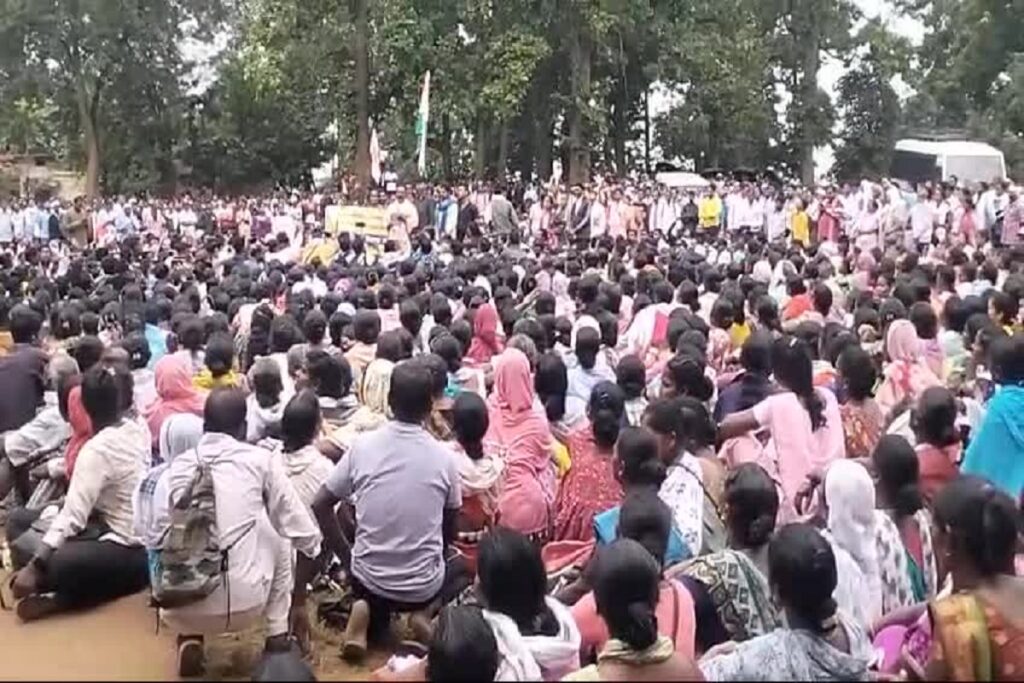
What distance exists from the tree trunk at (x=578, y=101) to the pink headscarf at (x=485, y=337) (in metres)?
19.9

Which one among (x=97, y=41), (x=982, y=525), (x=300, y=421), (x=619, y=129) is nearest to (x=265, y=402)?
(x=300, y=421)

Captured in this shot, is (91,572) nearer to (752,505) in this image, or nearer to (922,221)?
(752,505)

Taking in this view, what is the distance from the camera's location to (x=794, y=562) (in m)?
3.08

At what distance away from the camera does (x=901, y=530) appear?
4180 millimetres

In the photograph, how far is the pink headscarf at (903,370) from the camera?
6.26 metres

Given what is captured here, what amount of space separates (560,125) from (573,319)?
2228 centimetres

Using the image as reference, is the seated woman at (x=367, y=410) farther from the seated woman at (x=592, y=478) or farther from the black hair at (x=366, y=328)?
the seated woman at (x=592, y=478)

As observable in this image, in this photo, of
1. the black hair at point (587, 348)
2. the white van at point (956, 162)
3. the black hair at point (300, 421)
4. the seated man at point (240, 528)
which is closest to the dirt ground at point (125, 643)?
the seated man at point (240, 528)

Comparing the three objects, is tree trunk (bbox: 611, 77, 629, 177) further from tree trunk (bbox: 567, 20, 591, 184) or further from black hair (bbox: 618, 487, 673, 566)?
black hair (bbox: 618, 487, 673, 566)

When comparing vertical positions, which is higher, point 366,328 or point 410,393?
point 410,393

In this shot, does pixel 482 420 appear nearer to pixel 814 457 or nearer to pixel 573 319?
pixel 814 457

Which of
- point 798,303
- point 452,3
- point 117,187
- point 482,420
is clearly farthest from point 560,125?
point 482,420

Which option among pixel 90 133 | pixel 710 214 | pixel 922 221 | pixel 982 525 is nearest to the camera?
pixel 982 525

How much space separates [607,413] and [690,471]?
20.3 inches
